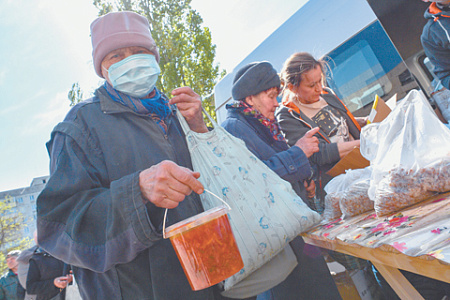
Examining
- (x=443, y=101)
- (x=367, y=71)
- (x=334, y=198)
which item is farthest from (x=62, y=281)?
(x=443, y=101)

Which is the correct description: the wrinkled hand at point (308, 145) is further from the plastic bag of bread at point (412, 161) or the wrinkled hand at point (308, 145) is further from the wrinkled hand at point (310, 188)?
the plastic bag of bread at point (412, 161)

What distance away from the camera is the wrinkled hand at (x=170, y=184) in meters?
0.89

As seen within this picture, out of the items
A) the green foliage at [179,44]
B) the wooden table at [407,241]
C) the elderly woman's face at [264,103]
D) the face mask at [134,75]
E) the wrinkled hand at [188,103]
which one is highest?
the green foliage at [179,44]

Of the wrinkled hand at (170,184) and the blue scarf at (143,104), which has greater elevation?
the blue scarf at (143,104)

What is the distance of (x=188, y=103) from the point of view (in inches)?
53.4

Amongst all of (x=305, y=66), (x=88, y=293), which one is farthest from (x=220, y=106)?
(x=88, y=293)

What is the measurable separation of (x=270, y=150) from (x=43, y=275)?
332 cm

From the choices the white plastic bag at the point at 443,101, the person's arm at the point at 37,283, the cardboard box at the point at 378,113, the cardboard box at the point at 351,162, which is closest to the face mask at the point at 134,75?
the cardboard box at the point at 351,162

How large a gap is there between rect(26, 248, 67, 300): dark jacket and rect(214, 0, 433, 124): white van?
3.89 m

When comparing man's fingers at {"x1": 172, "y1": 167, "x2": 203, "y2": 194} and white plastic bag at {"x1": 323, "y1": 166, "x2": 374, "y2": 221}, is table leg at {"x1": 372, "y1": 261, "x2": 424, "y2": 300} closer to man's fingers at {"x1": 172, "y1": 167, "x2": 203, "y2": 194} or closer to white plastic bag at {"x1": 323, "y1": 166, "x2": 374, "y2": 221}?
white plastic bag at {"x1": 323, "y1": 166, "x2": 374, "y2": 221}

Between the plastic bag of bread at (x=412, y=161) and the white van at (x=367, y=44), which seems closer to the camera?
the plastic bag of bread at (x=412, y=161)

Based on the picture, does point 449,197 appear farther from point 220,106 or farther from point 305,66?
point 220,106

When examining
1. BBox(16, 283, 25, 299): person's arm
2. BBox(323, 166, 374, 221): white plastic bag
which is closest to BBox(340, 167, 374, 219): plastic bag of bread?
BBox(323, 166, 374, 221): white plastic bag

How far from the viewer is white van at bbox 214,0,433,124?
292 centimetres
